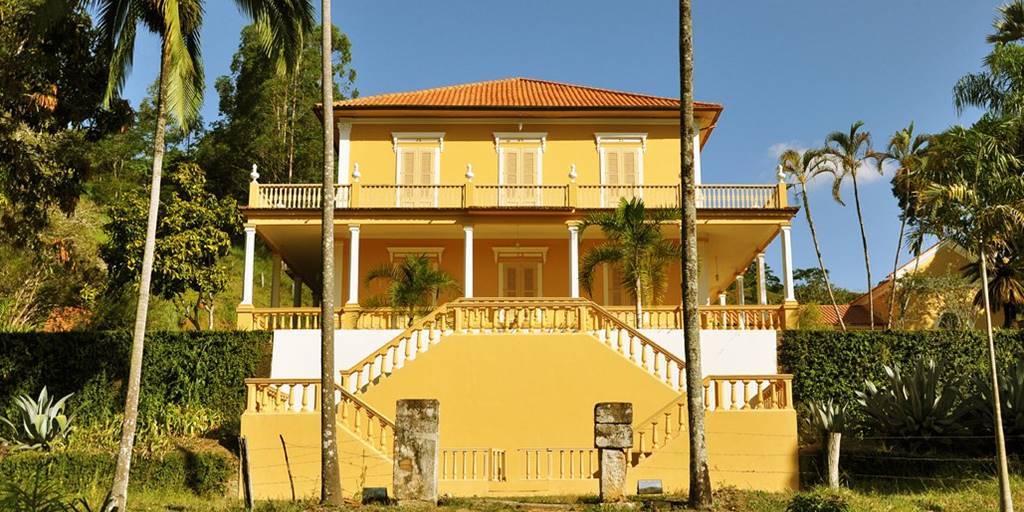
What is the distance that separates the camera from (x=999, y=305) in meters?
28.4

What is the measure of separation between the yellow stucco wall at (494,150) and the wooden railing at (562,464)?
34.7 feet

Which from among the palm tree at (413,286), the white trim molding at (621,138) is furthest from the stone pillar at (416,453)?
the white trim molding at (621,138)

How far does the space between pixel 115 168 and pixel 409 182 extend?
86.3 feet

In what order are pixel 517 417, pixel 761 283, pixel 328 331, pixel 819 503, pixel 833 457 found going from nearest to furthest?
pixel 819 503, pixel 328 331, pixel 833 457, pixel 517 417, pixel 761 283

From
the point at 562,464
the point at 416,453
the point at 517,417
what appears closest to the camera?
the point at 416,453

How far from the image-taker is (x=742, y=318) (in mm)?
18750

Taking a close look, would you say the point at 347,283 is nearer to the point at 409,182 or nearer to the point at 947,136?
the point at 409,182

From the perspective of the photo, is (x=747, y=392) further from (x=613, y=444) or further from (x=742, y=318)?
(x=742, y=318)

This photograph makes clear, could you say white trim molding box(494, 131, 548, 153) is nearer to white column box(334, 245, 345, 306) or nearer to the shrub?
white column box(334, 245, 345, 306)

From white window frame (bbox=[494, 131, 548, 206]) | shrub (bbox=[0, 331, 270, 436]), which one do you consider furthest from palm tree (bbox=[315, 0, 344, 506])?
white window frame (bbox=[494, 131, 548, 206])

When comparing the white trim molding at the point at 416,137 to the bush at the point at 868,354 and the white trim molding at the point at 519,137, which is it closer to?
the white trim molding at the point at 519,137

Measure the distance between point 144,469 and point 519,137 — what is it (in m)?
13.1

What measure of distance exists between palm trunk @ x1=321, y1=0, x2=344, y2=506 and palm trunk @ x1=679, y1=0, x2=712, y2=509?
15.3 feet

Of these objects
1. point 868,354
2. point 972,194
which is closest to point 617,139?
point 868,354
